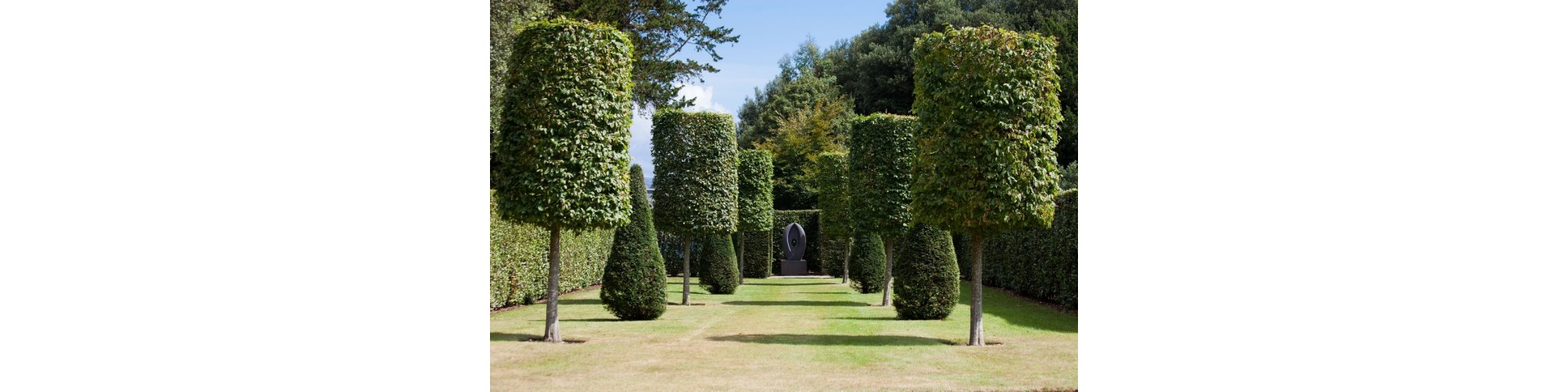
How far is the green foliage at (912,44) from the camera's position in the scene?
13.5m

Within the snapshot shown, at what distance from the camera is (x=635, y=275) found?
41.5 feet

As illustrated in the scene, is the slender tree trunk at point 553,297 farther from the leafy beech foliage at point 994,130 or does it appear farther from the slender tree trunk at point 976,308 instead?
the slender tree trunk at point 976,308

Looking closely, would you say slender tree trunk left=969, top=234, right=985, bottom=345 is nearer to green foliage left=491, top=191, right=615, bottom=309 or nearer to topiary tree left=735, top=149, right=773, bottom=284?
green foliage left=491, top=191, right=615, bottom=309

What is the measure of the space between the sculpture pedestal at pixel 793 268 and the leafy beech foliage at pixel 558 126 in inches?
740

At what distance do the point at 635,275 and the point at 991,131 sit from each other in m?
5.34

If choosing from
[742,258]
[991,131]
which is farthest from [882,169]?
[742,258]

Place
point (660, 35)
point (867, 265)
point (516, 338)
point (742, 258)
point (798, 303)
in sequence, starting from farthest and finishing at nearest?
point (742, 258) < point (867, 265) < point (798, 303) < point (660, 35) < point (516, 338)

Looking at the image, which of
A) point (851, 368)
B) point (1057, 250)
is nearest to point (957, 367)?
point (851, 368)

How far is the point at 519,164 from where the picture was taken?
30.5 feet

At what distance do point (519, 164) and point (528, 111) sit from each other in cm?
53

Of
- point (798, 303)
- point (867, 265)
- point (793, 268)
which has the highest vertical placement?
point (867, 265)

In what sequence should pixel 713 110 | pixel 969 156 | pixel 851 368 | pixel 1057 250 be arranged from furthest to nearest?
pixel 713 110 < pixel 1057 250 < pixel 969 156 < pixel 851 368

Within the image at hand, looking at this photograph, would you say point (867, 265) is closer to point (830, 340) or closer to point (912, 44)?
point (912, 44)
